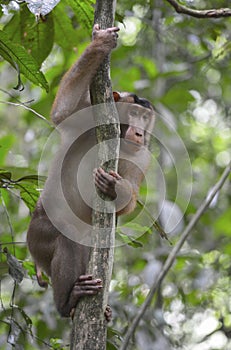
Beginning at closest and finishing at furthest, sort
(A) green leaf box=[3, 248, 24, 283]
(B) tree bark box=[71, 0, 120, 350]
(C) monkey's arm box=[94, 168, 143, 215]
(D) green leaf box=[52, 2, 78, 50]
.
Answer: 1. (B) tree bark box=[71, 0, 120, 350]
2. (C) monkey's arm box=[94, 168, 143, 215]
3. (A) green leaf box=[3, 248, 24, 283]
4. (D) green leaf box=[52, 2, 78, 50]

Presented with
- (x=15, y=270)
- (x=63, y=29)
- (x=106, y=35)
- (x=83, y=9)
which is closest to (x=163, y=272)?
(x=15, y=270)

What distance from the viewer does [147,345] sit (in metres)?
5.27

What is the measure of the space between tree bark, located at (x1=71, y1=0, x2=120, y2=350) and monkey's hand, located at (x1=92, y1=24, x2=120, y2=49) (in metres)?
0.09

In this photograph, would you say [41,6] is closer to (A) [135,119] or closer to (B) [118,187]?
(B) [118,187]

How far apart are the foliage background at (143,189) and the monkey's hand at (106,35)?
414 millimetres

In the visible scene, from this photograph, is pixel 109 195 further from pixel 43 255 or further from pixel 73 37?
pixel 73 37

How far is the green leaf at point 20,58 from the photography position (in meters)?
3.73

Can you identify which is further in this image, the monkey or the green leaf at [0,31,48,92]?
the monkey

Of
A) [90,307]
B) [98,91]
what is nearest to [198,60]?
[98,91]

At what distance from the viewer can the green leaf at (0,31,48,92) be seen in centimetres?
373

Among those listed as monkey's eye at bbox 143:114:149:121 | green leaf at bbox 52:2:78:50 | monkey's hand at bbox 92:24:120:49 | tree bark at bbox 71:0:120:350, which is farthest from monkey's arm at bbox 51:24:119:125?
monkey's eye at bbox 143:114:149:121

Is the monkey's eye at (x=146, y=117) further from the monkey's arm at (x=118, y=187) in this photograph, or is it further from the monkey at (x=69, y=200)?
the monkey's arm at (x=118, y=187)

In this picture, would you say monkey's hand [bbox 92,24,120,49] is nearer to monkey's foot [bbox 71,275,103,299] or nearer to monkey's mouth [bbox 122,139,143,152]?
monkey's mouth [bbox 122,139,143,152]

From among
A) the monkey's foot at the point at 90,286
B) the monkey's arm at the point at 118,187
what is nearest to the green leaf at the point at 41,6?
the monkey's arm at the point at 118,187
